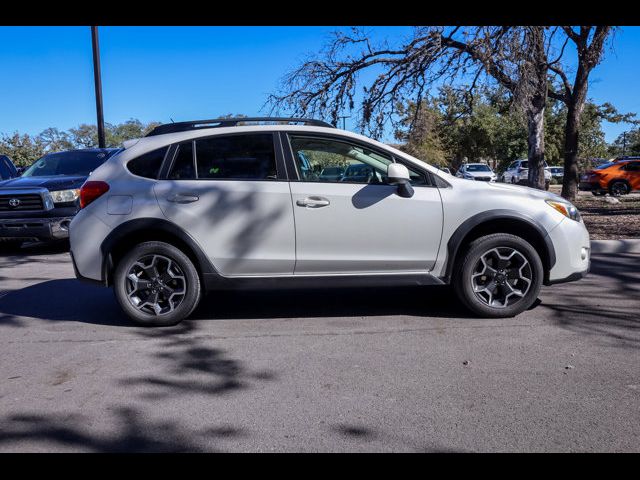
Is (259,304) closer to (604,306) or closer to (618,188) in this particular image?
(604,306)

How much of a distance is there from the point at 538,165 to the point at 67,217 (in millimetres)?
10521

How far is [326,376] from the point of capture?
388 cm

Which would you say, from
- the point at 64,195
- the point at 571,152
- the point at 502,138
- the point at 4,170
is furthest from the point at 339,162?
the point at 502,138

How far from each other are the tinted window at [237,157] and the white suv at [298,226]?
0.01 m

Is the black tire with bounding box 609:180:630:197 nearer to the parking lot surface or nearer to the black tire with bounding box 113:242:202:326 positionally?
the parking lot surface

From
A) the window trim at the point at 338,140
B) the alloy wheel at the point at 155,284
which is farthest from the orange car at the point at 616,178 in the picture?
the alloy wheel at the point at 155,284

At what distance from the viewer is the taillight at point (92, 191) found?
5035 millimetres

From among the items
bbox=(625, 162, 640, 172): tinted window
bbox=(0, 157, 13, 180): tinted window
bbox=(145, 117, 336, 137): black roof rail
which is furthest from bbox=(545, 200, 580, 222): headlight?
bbox=(625, 162, 640, 172): tinted window

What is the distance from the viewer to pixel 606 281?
6.68 m

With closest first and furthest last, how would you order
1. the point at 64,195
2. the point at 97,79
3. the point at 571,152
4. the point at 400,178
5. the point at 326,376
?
the point at 326,376
the point at 400,178
the point at 64,195
the point at 571,152
the point at 97,79

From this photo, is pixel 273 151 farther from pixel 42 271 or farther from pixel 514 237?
pixel 42 271

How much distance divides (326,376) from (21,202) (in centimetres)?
759

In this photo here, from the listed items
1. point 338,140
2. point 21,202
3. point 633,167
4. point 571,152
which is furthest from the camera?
point 633,167
